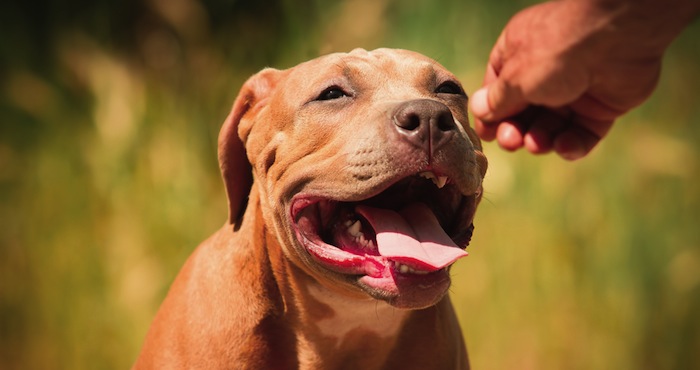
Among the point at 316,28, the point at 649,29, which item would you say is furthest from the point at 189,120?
the point at 649,29

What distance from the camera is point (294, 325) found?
2.96 meters

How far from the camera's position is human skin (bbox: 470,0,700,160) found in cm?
238

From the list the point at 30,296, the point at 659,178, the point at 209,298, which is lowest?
the point at 659,178

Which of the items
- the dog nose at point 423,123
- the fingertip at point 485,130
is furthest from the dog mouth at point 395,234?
the fingertip at point 485,130

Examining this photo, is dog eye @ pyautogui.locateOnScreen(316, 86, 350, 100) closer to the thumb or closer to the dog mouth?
the dog mouth

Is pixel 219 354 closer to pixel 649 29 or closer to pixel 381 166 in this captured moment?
pixel 381 166

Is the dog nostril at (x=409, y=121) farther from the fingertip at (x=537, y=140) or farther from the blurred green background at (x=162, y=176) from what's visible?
the blurred green background at (x=162, y=176)

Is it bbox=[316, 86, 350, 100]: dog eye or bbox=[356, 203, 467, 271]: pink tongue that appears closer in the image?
bbox=[356, 203, 467, 271]: pink tongue

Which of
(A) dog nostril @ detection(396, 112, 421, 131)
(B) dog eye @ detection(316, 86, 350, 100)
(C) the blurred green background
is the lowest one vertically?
(C) the blurred green background

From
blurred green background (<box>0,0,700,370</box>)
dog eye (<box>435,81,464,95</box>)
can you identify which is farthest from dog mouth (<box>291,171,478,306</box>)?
blurred green background (<box>0,0,700,370</box>)

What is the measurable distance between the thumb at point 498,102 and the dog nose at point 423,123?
1.60 ft

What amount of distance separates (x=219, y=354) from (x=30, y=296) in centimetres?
297

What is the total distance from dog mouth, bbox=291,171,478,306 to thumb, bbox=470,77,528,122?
0.39m

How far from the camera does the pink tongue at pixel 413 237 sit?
2.45 meters
